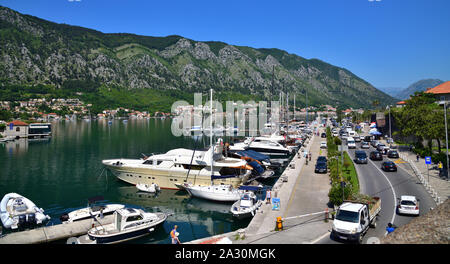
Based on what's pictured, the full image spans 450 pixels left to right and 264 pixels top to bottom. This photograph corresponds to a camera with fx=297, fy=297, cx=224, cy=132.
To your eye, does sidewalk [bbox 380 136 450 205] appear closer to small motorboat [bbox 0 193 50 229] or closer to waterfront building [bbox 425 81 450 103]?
small motorboat [bbox 0 193 50 229]

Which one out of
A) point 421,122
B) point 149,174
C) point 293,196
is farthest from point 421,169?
point 149,174

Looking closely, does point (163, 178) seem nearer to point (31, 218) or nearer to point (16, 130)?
point (31, 218)

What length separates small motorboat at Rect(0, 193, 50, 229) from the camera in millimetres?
24609

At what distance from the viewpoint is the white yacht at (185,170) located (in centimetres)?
3497

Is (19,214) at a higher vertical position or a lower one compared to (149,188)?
lower

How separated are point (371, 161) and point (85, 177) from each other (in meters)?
40.8

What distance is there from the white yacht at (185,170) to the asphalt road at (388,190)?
1368 cm

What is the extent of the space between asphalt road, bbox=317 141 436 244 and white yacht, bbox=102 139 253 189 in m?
13.7

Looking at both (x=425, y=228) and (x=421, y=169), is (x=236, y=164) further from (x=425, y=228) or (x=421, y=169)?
(x=425, y=228)

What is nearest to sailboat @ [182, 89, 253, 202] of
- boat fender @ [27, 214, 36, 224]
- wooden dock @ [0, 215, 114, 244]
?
wooden dock @ [0, 215, 114, 244]

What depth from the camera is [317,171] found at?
35750 mm

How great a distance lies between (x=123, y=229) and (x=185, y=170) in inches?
576

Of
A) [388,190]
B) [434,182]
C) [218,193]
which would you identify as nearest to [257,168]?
[218,193]

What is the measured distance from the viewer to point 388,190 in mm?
25641
